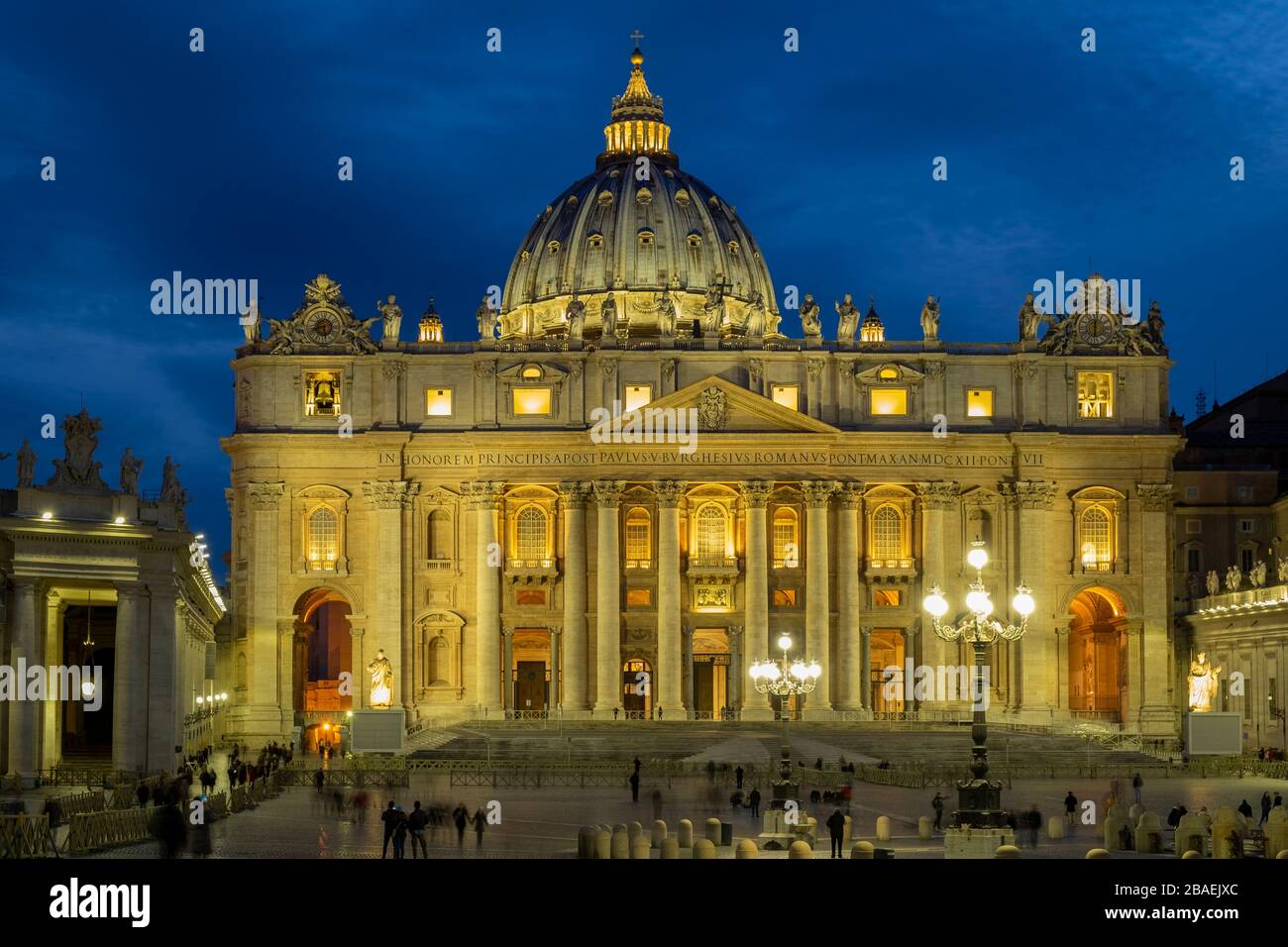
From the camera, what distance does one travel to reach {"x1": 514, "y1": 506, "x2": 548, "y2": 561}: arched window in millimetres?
96562

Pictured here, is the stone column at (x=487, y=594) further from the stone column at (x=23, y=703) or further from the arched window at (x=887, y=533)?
the stone column at (x=23, y=703)

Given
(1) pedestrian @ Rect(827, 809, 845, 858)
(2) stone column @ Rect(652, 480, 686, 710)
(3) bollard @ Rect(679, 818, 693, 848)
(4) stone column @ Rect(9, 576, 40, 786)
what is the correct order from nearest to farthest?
(3) bollard @ Rect(679, 818, 693, 848), (1) pedestrian @ Rect(827, 809, 845, 858), (4) stone column @ Rect(9, 576, 40, 786), (2) stone column @ Rect(652, 480, 686, 710)

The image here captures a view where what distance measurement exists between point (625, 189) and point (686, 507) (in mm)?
41540

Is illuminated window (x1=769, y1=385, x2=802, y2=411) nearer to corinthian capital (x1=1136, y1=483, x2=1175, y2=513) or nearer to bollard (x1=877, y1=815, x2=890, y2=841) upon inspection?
corinthian capital (x1=1136, y1=483, x2=1175, y2=513)

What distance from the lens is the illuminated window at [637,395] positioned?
96.0 m

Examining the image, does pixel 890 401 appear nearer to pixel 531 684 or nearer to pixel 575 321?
pixel 575 321

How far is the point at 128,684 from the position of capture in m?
57.2

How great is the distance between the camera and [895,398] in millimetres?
96688

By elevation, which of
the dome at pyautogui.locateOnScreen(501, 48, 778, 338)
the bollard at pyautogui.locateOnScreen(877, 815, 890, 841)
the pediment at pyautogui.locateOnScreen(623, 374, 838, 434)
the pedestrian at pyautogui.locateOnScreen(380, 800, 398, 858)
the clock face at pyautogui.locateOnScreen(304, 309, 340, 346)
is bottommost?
the bollard at pyautogui.locateOnScreen(877, 815, 890, 841)

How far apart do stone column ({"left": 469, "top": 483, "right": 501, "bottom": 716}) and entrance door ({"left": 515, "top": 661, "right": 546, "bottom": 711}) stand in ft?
9.66

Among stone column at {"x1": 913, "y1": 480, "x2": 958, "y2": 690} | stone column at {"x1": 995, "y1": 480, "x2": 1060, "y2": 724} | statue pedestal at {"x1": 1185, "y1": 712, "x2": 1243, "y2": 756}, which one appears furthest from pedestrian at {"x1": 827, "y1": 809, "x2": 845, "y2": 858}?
stone column at {"x1": 995, "y1": 480, "x2": 1060, "y2": 724}
